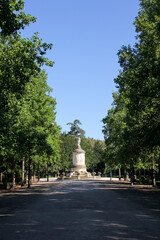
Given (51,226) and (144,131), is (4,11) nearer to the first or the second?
(51,226)

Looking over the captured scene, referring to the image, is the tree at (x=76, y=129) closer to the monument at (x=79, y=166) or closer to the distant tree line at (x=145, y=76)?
→ the monument at (x=79, y=166)

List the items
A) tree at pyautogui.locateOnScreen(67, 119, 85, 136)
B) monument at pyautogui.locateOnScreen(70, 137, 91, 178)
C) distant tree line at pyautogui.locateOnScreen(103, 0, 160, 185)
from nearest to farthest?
1. distant tree line at pyautogui.locateOnScreen(103, 0, 160, 185)
2. monument at pyautogui.locateOnScreen(70, 137, 91, 178)
3. tree at pyautogui.locateOnScreen(67, 119, 85, 136)

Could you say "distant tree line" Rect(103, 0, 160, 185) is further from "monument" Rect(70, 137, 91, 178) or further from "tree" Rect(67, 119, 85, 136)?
"tree" Rect(67, 119, 85, 136)

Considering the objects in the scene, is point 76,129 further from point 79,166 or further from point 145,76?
point 145,76

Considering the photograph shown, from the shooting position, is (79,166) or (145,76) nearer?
(145,76)

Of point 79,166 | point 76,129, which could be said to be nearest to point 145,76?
point 79,166

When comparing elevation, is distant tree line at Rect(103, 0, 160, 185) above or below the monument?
above

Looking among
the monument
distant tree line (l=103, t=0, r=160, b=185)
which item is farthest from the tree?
distant tree line (l=103, t=0, r=160, b=185)

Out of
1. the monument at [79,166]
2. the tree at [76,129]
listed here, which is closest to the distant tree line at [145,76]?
the monument at [79,166]

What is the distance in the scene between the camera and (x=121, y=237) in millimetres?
7434

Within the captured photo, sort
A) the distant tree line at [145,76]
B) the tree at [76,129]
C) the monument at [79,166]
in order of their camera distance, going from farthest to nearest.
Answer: the tree at [76,129], the monument at [79,166], the distant tree line at [145,76]

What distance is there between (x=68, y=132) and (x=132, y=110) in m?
115

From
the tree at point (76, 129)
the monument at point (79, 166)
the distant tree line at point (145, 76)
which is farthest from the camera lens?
the tree at point (76, 129)

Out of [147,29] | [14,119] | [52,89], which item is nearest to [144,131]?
[147,29]
